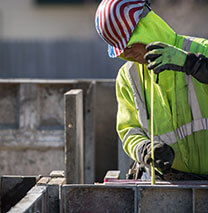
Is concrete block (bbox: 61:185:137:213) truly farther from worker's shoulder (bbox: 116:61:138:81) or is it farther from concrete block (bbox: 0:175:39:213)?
worker's shoulder (bbox: 116:61:138:81)

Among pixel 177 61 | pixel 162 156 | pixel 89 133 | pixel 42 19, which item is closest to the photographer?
pixel 177 61

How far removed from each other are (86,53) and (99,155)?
12360mm

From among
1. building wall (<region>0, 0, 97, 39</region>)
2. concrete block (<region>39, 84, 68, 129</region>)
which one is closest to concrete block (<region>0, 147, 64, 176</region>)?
concrete block (<region>39, 84, 68, 129</region>)

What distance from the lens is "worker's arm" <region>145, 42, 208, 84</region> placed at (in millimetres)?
3785

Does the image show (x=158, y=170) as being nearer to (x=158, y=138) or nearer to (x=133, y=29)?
(x=158, y=138)

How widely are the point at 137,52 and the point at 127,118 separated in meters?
0.48

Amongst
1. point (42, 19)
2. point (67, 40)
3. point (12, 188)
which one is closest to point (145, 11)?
point (12, 188)

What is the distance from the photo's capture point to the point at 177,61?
12.4 ft

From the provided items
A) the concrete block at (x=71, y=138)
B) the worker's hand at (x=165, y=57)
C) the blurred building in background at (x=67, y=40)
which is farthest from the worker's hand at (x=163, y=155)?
the blurred building in background at (x=67, y=40)

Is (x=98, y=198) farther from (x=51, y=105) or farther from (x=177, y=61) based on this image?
(x=51, y=105)

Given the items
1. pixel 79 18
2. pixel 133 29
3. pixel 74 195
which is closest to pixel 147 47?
pixel 133 29

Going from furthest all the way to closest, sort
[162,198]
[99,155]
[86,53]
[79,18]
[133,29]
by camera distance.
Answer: [79,18] < [86,53] < [99,155] < [133,29] < [162,198]

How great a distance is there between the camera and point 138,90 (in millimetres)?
4410

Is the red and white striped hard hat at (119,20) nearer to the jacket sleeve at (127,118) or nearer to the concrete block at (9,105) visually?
the jacket sleeve at (127,118)
